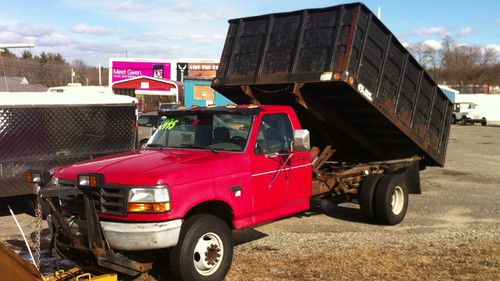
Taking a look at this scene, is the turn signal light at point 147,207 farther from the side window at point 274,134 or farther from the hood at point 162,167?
the side window at point 274,134

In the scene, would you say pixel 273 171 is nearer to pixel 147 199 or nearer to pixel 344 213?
pixel 147 199

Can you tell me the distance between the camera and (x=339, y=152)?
30.1 feet

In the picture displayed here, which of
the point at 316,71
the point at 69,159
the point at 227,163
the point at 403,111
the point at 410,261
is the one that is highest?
the point at 316,71

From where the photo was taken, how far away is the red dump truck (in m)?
4.59

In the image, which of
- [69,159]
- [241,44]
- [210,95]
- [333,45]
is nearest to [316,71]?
[333,45]

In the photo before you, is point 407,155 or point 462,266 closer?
point 462,266

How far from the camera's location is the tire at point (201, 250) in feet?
15.3

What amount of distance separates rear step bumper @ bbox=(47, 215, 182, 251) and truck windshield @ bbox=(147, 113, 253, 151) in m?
1.39

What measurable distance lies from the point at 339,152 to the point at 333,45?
2.65 m

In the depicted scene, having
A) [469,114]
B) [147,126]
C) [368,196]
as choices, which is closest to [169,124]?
[368,196]

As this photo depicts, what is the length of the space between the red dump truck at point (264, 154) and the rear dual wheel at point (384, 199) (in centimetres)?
→ 2

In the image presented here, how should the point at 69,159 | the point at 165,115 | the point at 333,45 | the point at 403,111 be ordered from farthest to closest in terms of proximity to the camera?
the point at 69,159 < the point at 403,111 < the point at 333,45 < the point at 165,115

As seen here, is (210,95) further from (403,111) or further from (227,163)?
(227,163)

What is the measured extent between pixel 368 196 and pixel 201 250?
3.73m
